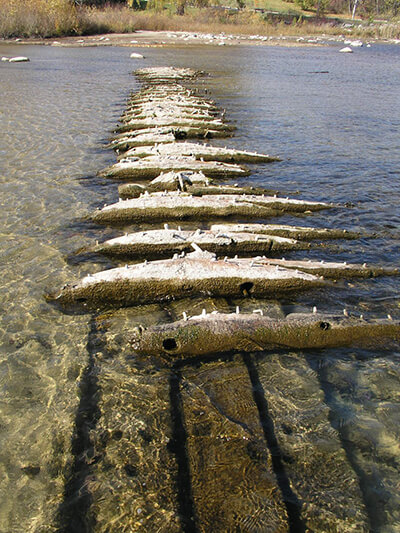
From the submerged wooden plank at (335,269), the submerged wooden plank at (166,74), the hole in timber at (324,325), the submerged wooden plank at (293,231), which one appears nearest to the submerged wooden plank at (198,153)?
the submerged wooden plank at (293,231)

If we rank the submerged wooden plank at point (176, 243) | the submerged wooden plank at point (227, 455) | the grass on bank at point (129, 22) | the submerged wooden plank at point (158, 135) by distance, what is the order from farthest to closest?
the grass on bank at point (129, 22) < the submerged wooden plank at point (158, 135) < the submerged wooden plank at point (176, 243) < the submerged wooden plank at point (227, 455)

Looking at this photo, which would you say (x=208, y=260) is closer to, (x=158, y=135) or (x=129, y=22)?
(x=158, y=135)

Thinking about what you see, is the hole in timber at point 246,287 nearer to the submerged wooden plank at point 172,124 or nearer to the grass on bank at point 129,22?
the submerged wooden plank at point 172,124

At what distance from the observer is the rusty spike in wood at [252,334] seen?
7.59m

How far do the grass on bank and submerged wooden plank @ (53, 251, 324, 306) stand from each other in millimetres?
82378

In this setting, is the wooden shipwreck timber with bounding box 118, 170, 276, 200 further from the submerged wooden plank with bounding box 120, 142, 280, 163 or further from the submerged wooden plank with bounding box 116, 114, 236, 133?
the submerged wooden plank with bounding box 116, 114, 236, 133

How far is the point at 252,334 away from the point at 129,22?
99.7 meters

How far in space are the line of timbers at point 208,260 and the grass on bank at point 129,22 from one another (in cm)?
7323

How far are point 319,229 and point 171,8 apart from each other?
414 ft

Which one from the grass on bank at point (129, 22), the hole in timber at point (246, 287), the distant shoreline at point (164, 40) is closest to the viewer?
the hole in timber at point (246, 287)

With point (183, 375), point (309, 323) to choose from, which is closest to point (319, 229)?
point (309, 323)

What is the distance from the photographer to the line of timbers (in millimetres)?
7812

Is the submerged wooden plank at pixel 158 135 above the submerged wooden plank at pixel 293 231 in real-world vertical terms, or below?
above

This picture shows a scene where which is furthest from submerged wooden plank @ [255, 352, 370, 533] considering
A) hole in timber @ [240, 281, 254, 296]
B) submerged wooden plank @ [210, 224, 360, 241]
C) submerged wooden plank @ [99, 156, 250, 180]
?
submerged wooden plank @ [99, 156, 250, 180]
